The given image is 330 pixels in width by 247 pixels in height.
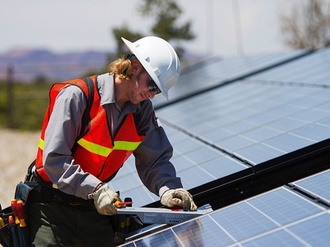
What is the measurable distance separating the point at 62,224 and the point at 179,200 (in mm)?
814

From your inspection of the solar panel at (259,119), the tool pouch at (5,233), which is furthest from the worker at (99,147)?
the solar panel at (259,119)

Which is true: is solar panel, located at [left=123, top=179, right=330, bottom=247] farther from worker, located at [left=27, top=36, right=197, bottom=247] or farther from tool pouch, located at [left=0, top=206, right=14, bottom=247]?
tool pouch, located at [left=0, top=206, right=14, bottom=247]

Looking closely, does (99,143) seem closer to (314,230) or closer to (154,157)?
(154,157)

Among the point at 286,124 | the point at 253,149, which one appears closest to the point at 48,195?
the point at 253,149

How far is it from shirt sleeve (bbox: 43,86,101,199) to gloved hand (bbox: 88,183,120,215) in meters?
0.06

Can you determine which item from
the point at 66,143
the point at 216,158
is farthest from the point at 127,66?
the point at 216,158

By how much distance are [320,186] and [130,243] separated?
3.92 ft

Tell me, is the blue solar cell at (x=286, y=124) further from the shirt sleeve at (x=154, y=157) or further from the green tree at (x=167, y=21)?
the green tree at (x=167, y=21)

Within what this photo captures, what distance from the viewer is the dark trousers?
13.8ft

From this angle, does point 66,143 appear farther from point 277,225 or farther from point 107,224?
point 277,225

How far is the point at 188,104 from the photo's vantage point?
10289 millimetres

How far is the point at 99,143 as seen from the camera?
13.2ft

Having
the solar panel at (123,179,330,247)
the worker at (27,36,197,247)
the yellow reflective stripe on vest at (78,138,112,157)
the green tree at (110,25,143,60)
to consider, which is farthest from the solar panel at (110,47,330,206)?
the green tree at (110,25,143,60)

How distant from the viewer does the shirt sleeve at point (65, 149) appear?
3.79m
